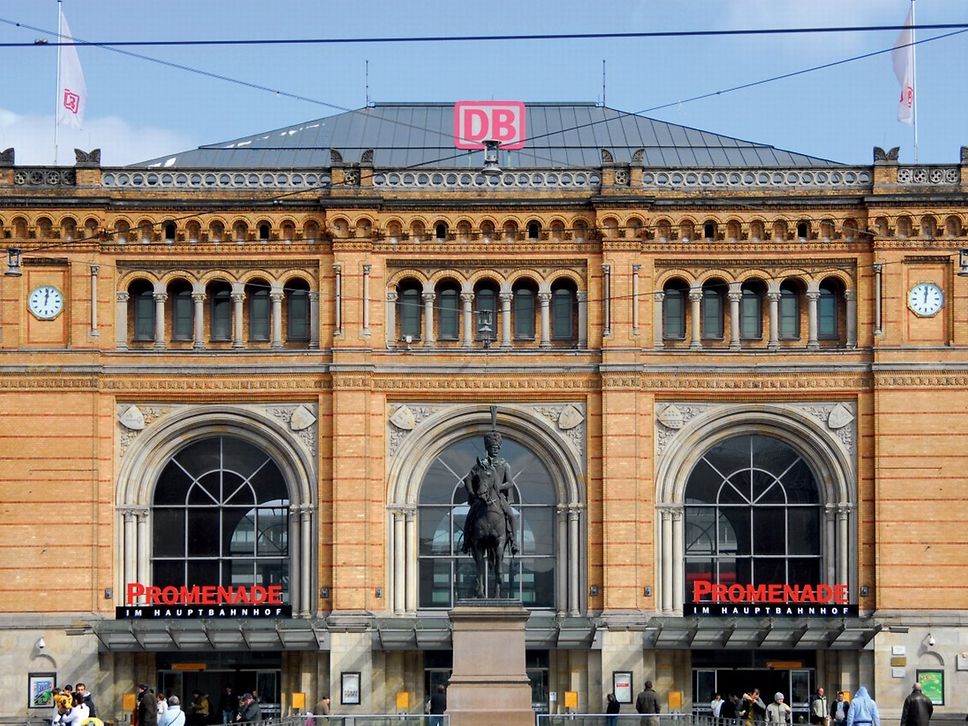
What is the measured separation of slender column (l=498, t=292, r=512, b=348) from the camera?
5725 cm

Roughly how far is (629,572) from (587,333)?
266 inches

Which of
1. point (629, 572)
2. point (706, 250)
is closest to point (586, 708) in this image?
point (629, 572)

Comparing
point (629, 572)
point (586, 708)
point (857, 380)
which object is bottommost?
point (586, 708)

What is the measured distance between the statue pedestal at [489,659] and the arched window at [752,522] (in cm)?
1264

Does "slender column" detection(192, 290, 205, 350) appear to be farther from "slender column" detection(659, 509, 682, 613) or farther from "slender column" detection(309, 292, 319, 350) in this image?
"slender column" detection(659, 509, 682, 613)

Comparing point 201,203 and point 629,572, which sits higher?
point 201,203

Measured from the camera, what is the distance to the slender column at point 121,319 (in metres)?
57.2

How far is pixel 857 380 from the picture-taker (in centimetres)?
5662

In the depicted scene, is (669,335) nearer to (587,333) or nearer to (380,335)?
(587,333)

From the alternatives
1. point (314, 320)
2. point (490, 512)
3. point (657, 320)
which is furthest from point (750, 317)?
point (490, 512)

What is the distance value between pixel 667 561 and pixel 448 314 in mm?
9265

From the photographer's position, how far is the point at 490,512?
45969 millimetres

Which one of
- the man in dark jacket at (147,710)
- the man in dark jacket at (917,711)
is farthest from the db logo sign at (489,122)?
the man in dark jacket at (917,711)

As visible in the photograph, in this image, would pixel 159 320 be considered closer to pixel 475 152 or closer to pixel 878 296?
pixel 475 152
